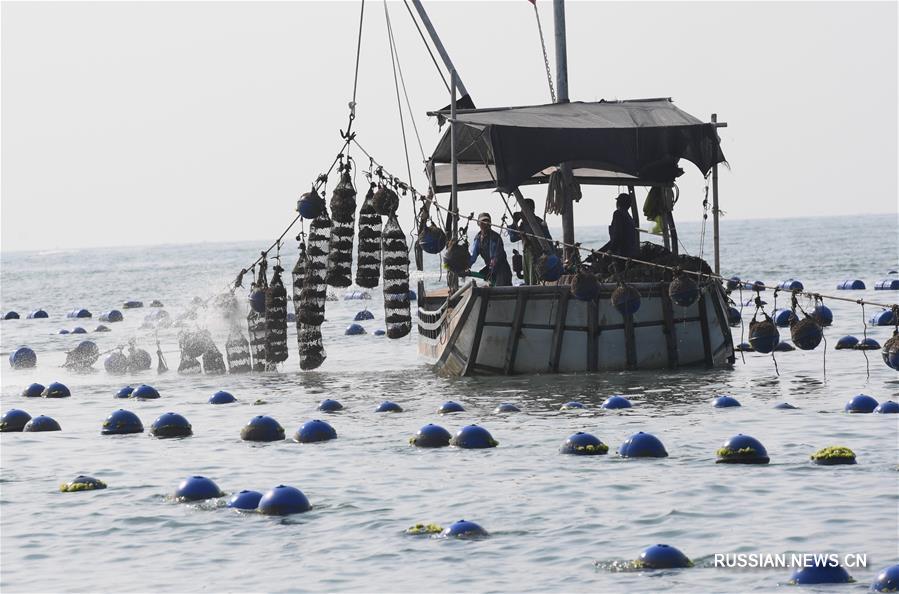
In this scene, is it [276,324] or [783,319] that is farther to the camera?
[783,319]

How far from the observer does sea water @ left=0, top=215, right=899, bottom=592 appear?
12.3m

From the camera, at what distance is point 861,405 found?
2045 cm

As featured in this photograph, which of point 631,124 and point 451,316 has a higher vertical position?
point 631,124

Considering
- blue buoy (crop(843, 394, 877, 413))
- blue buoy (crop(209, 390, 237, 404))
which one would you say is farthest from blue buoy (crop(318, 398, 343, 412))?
blue buoy (crop(843, 394, 877, 413))

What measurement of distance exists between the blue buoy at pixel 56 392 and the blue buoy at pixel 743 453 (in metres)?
15.4

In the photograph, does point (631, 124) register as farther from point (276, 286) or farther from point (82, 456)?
point (82, 456)

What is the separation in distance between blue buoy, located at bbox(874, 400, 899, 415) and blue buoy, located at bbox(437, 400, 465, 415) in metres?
6.27

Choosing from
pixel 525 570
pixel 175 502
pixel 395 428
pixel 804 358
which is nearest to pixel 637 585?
pixel 525 570

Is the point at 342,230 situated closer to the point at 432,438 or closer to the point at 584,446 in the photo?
the point at 432,438

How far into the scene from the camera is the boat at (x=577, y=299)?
25000 millimetres

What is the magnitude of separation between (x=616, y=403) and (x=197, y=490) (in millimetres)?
8113

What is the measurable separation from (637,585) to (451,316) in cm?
1511

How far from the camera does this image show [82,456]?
19.3 meters

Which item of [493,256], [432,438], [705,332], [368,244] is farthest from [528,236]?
[432,438]
